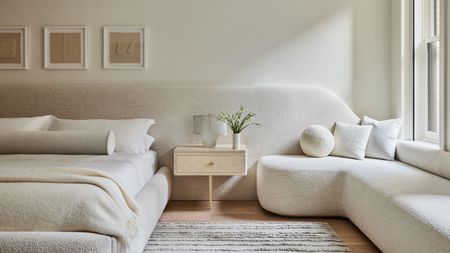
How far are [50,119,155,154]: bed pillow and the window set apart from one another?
253 centimetres

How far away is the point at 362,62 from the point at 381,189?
6.07 ft

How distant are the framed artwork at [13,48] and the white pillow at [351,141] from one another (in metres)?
3.17

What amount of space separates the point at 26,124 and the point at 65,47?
0.95 metres

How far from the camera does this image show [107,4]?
12.4ft

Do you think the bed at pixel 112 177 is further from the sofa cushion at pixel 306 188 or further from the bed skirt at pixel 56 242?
the sofa cushion at pixel 306 188

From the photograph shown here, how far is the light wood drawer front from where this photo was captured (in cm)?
326

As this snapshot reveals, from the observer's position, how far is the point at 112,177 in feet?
6.56

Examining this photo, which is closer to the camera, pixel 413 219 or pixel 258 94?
pixel 413 219

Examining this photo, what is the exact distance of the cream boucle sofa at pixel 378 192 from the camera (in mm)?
1843

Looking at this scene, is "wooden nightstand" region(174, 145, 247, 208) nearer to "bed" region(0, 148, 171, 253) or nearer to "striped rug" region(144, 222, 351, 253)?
"bed" region(0, 148, 171, 253)

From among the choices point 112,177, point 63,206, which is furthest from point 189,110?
point 63,206

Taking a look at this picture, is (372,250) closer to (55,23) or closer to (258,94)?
(258,94)

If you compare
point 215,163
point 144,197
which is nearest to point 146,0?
point 215,163

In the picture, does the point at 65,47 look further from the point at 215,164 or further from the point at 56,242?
the point at 56,242
